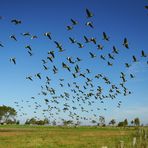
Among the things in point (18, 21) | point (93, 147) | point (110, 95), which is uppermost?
point (18, 21)

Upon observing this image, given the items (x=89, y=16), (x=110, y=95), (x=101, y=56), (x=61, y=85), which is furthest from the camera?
(x=110, y=95)

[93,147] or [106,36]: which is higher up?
[106,36]

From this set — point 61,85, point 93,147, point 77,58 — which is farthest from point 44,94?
point 77,58

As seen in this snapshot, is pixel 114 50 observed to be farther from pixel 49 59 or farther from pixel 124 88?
pixel 124 88

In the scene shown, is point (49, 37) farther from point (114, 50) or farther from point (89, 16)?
point (114, 50)

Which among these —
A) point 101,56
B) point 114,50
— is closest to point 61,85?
point 101,56

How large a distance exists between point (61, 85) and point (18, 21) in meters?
12.2

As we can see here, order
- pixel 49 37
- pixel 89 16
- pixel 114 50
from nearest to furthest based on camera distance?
pixel 89 16
pixel 49 37
pixel 114 50

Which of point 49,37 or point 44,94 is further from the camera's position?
point 44,94

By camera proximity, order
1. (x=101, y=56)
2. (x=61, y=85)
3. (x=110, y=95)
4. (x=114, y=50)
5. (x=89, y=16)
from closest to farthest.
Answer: (x=89, y=16) < (x=114, y=50) < (x=101, y=56) < (x=61, y=85) < (x=110, y=95)

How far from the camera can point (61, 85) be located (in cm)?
3444

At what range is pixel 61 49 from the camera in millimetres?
24156

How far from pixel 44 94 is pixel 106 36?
62.7ft

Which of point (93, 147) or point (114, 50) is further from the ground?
point (114, 50)
